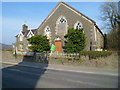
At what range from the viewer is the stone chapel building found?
21.1 m

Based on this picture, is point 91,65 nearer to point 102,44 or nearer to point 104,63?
point 104,63

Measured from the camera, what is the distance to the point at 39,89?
619 cm

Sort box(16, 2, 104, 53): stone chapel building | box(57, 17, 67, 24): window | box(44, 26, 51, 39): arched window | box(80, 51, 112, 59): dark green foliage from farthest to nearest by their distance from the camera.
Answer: box(44, 26, 51, 39): arched window → box(57, 17, 67, 24): window → box(16, 2, 104, 53): stone chapel building → box(80, 51, 112, 59): dark green foliage

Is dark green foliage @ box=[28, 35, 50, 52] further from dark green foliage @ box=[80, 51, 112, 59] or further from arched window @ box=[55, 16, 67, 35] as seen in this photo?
dark green foliage @ box=[80, 51, 112, 59]

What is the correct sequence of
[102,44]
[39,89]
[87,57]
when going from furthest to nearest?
[102,44], [87,57], [39,89]

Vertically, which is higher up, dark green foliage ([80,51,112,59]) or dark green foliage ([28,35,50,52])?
dark green foliage ([28,35,50,52])

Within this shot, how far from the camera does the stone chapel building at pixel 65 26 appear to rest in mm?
21120

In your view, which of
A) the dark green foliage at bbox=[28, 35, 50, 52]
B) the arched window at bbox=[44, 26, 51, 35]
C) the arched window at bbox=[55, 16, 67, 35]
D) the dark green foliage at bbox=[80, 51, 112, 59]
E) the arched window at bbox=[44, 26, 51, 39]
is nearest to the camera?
the dark green foliage at bbox=[80, 51, 112, 59]

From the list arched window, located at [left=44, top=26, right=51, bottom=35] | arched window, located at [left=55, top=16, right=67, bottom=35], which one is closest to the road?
arched window, located at [left=55, top=16, right=67, bottom=35]

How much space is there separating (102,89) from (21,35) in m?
35.5

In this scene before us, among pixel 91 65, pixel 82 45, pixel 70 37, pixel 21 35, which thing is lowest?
pixel 91 65

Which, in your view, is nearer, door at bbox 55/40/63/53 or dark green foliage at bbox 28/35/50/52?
dark green foliage at bbox 28/35/50/52

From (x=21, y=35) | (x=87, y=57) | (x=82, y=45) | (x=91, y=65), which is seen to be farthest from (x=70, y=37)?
(x=21, y=35)

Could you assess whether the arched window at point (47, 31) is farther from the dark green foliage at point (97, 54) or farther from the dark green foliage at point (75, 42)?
the dark green foliage at point (97, 54)
